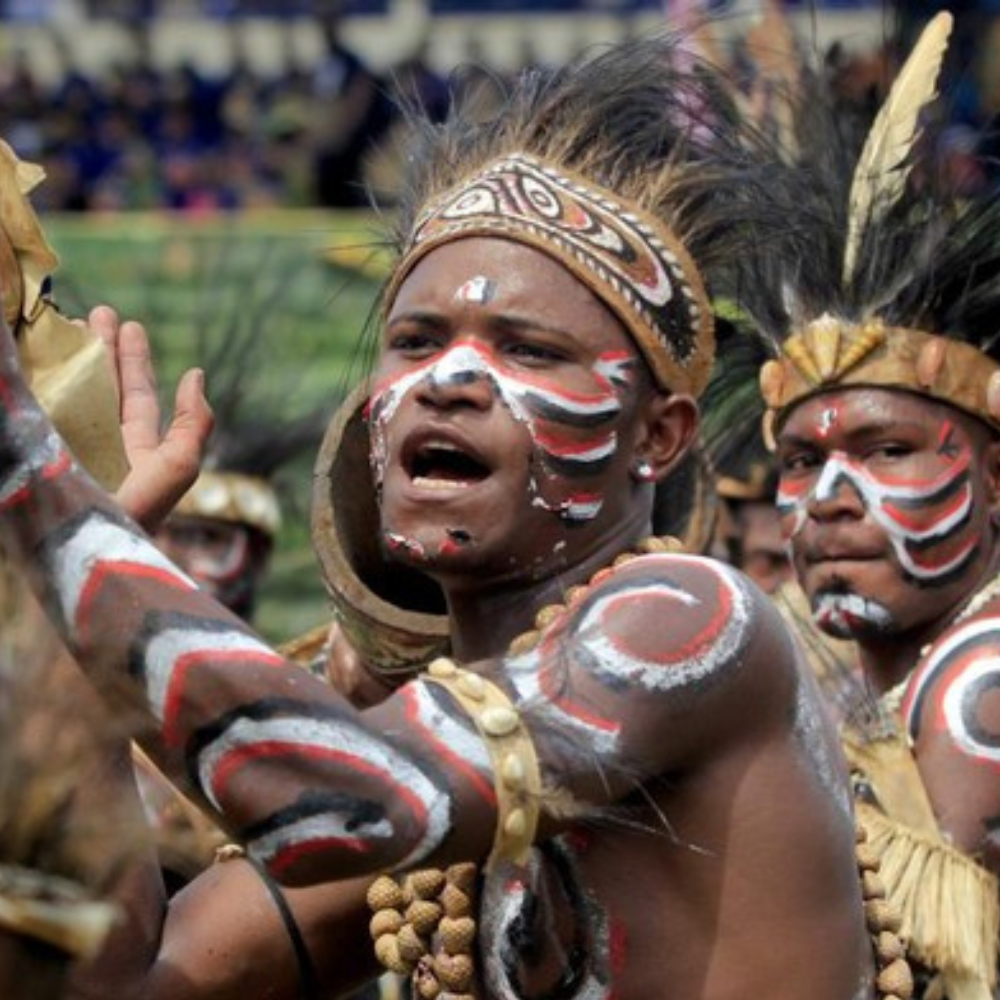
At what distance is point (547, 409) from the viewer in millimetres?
4031

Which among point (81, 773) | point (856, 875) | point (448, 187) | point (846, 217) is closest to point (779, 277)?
point (846, 217)

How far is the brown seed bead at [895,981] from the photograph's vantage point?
411 centimetres

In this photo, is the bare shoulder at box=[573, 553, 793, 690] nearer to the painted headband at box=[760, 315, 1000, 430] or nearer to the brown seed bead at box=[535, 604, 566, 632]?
the brown seed bead at box=[535, 604, 566, 632]

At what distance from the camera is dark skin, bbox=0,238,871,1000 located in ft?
11.2

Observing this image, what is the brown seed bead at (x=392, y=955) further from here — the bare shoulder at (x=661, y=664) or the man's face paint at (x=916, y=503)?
the man's face paint at (x=916, y=503)

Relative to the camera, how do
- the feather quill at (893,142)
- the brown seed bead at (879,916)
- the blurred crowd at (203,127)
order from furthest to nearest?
1. the blurred crowd at (203,127)
2. the feather quill at (893,142)
3. the brown seed bead at (879,916)

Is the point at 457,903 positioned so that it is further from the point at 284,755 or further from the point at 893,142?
the point at 893,142

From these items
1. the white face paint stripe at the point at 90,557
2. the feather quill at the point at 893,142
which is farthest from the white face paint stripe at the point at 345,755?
the feather quill at the point at 893,142

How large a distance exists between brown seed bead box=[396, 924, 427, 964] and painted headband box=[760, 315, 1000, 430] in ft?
6.27

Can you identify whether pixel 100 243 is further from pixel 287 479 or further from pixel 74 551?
pixel 74 551

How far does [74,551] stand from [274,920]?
102 centimetres

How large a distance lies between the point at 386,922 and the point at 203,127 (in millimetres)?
17404

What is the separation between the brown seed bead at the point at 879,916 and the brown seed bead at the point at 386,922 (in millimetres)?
584

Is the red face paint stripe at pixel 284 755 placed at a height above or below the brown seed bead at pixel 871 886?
above
